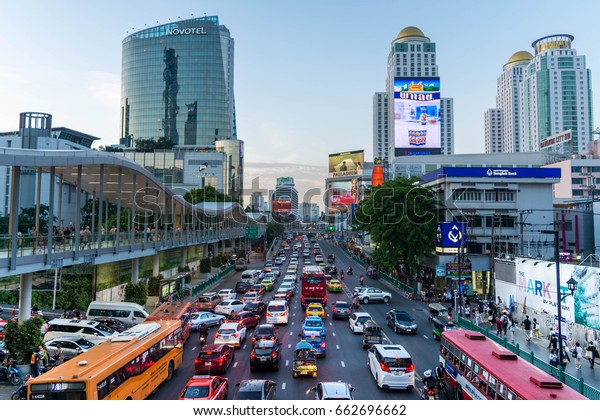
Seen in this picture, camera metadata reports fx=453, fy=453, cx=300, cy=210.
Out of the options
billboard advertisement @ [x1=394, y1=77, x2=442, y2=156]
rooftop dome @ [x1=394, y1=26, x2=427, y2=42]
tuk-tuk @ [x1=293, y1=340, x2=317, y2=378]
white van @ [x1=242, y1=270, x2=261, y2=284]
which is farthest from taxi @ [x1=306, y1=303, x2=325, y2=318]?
rooftop dome @ [x1=394, y1=26, x2=427, y2=42]

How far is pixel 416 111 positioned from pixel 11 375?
349ft

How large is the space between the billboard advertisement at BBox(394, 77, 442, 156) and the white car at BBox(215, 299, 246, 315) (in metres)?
85.3

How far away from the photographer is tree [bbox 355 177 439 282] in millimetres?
48094

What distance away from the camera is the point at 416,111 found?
11188 cm

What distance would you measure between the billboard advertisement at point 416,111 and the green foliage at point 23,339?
3958 inches

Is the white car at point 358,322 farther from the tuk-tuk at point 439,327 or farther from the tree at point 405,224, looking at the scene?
the tree at point 405,224

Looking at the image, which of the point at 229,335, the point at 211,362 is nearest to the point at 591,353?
the point at 229,335

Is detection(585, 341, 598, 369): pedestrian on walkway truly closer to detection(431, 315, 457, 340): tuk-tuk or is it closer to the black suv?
detection(431, 315, 457, 340): tuk-tuk

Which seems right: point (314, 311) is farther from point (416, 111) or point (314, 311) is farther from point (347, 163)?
point (347, 163)

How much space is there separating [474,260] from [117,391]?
146 ft

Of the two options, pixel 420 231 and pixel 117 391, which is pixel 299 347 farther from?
pixel 420 231

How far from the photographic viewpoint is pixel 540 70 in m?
184

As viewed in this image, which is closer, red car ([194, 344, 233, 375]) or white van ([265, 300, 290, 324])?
red car ([194, 344, 233, 375])

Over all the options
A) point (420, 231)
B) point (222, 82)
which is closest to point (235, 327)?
point (420, 231)
